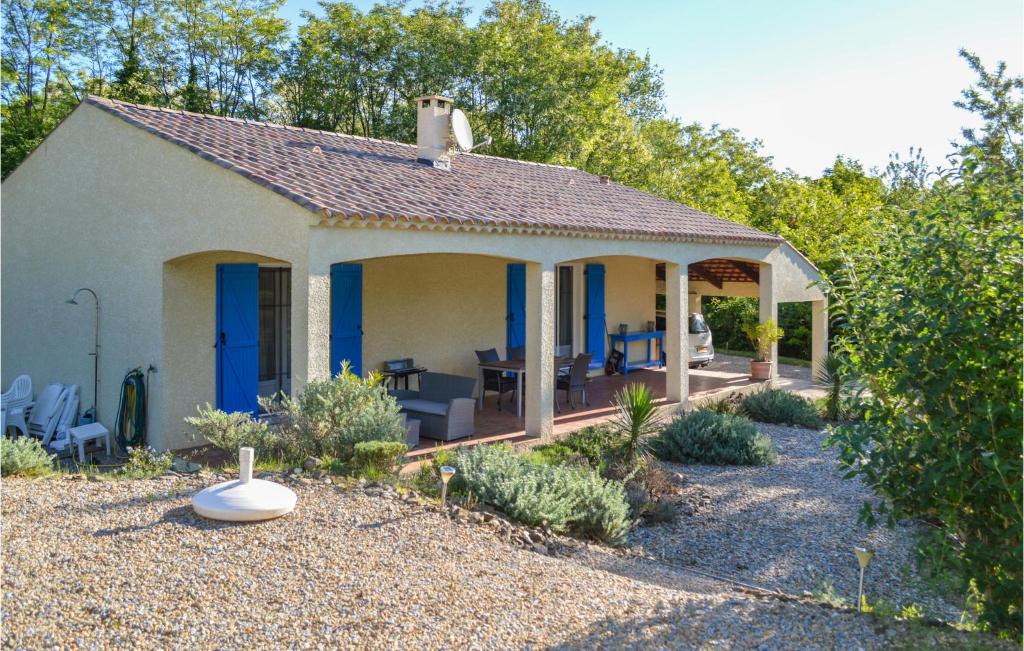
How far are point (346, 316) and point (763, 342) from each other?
8.67m

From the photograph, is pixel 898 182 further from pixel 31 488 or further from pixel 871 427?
pixel 31 488

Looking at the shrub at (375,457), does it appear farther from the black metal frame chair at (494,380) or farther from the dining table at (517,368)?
the black metal frame chair at (494,380)

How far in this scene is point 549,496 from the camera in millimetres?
7238

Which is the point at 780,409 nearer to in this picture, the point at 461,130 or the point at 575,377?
the point at 575,377

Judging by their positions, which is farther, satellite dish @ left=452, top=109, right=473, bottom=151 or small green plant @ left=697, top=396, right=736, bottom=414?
small green plant @ left=697, top=396, right=736, bottom=414

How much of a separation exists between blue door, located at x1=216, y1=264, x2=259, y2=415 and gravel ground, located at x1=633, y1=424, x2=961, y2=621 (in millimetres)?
5746

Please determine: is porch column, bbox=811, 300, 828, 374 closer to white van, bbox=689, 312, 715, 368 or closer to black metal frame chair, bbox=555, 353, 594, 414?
white van, bbox=689, 312, 715, 368

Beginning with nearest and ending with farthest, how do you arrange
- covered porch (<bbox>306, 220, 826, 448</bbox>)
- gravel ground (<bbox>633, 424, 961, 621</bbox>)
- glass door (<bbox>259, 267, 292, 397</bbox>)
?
gravel ground (<bbox>633, 424, 961, 621</bbox>)
covered porch (<bbox>306, 220, 826, 448</bbox>)
glass door (<bbox>259, 267, 292, 397</bbox>)

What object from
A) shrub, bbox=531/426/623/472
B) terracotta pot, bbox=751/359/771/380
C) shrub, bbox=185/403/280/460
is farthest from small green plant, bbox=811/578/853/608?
terracotta pot, bbox=751/359/771/380

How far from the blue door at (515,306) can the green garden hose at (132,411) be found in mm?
6307

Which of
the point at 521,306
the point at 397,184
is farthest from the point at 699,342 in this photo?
the point at 397,184

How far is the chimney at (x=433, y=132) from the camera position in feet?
44.6

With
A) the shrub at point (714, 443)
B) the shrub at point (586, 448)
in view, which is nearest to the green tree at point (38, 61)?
the shrub at point (586, 448)

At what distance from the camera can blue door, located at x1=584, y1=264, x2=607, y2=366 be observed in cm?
1672
